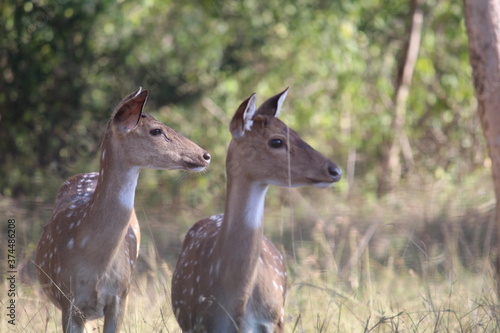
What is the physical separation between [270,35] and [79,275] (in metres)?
7.54

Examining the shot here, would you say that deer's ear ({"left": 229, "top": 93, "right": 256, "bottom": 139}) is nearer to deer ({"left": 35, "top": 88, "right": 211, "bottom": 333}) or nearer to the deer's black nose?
deer ({"left": 35, "top": 88, "right": 211, "bottom": 333})

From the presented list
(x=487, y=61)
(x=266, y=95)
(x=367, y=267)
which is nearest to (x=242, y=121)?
(x=367, y=267)

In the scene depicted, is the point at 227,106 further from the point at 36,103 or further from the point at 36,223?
the point at 36,223

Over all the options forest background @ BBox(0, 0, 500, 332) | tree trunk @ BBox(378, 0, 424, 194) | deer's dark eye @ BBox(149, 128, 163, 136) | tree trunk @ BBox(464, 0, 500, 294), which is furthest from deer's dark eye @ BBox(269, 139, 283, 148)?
tree trunk @ BBox(378, 0, 424, 194)

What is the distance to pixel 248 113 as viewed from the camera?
4621 millimetres

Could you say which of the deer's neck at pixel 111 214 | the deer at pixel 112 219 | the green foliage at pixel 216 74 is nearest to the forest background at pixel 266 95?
the green foliage at pixel 216 74

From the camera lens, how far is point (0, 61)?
10984 mm

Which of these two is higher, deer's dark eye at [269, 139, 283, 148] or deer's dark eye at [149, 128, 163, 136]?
deer's dark eye at [269, 139, 283, 148]

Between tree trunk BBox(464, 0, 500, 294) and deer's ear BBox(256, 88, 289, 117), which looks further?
tree trunk BBox(464, 0, 500, 294)

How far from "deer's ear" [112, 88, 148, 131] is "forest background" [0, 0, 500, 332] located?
3.82m

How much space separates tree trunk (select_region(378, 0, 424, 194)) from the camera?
40.4ft

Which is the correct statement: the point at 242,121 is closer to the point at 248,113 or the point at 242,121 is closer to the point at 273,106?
the point at 248,113

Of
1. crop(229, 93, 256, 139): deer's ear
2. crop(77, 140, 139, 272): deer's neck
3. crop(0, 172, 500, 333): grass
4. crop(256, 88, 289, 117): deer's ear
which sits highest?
crop(256, 88, 289, 117): deer's ear

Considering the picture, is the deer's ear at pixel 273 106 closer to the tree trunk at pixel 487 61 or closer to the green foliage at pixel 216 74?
the tree trunk at pixel 487 61
